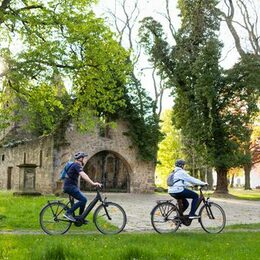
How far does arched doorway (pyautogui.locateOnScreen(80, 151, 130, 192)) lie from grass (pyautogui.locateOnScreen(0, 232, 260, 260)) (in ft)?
90.7

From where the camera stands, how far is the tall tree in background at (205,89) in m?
31.3

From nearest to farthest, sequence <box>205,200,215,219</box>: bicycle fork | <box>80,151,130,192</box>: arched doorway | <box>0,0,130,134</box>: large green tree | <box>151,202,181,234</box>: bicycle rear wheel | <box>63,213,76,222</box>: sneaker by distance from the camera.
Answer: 1. <box>63,213,76,222</box>: sneaker
2. <box>151,202,181,234</box>: bicycle rear wheel
3. <box>205,200,215,219</box>: bicycle fork
4. <box>0,0,130,134</box>: large green tree
5. <box>80,151,130,192</box>: arched doorway

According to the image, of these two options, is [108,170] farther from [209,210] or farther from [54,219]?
[54,219]

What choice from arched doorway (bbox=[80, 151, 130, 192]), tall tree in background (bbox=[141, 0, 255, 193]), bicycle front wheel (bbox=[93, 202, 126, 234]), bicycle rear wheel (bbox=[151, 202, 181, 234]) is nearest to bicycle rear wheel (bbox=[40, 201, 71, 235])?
bicycle front wheel (bbox=[93, 202, 126, 234])

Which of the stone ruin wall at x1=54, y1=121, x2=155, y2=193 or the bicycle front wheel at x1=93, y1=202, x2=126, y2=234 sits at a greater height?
the stone ruin wall at x1=54, y1=121, x2=155, y2=193

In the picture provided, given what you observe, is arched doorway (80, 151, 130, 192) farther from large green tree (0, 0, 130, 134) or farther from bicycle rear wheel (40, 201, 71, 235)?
bicycle rear wheel (40, 201, 71, 235)

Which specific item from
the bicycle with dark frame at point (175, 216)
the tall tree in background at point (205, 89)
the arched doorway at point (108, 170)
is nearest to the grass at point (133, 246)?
the bicycle with dark frame at point (175, 216)

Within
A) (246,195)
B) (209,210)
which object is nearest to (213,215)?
(209,210)

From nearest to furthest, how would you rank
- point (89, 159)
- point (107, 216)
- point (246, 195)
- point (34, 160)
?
point (107, 216), point (34, 160), point (89, 159), point (246, 195)

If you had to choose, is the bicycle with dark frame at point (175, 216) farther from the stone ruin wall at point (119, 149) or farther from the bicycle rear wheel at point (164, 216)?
the stone ruin wall at point (119, 149)

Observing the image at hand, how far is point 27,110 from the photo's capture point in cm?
1961

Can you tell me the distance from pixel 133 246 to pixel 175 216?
11.5 ft

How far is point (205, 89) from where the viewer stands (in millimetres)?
30625

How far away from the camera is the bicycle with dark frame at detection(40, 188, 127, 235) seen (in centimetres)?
1096
